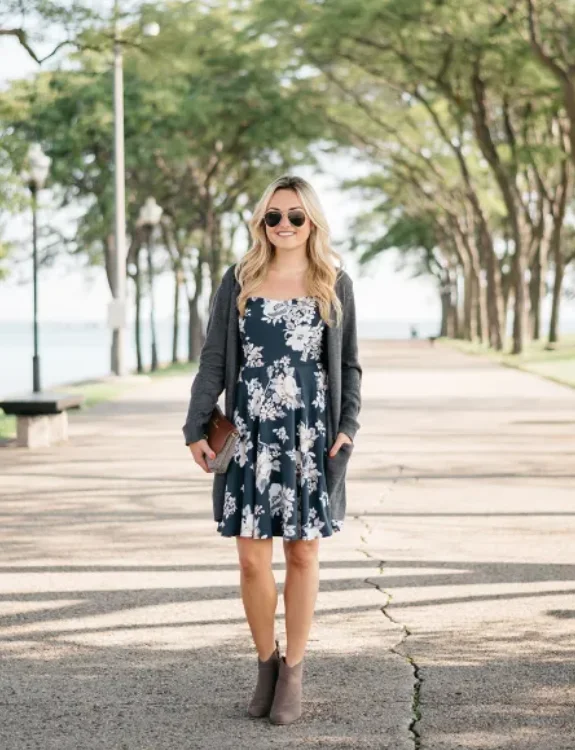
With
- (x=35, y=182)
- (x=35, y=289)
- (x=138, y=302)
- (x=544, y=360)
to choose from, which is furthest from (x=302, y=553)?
(x=138, y=302)

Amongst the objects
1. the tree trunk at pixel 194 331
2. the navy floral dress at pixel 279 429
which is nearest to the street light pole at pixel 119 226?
the tree trunk at pixel 194 331

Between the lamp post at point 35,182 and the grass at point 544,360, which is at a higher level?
the lamp post at point 35,182

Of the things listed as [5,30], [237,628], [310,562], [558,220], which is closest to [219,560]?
[237,628]

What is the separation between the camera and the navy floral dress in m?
5.13

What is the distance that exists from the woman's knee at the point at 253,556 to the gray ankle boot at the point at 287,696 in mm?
327

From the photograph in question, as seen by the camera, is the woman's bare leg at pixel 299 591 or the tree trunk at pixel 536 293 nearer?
the woman's bare leg at pixel 299 591

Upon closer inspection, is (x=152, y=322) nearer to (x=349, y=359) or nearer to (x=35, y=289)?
(x=35, y=289)

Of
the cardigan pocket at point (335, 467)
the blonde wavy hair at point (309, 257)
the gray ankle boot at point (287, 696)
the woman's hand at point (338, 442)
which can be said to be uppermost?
the blonde wavy hair at point (309, 257)

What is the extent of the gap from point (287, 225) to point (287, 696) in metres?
1.61

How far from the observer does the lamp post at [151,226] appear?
31625 mm

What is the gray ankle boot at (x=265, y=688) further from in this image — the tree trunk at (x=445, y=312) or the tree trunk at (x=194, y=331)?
the tree trunk at (x=445, y=312)

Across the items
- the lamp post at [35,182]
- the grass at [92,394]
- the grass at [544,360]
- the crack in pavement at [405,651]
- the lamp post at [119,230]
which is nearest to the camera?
the crack in pavement at [405,651]

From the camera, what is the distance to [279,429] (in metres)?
5.14

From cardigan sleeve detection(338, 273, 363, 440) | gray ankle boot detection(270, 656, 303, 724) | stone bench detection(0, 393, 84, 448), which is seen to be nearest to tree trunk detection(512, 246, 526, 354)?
stone bench detection(0, 393, 84, 448)
